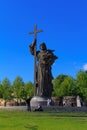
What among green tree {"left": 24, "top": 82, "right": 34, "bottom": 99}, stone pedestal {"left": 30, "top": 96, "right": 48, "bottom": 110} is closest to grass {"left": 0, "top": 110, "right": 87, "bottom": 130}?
stone pedestal {"left": 30, "top": 96, "right": 48, "bottom": 110}

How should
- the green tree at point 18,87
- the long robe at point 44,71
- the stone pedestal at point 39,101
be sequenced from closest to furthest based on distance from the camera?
the stone pedestal at point 39,101 < the long robe at point 44,71 < the green tree at point 18,87

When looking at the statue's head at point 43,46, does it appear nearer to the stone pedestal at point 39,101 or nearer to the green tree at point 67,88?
the stone pedestal at point 39,101

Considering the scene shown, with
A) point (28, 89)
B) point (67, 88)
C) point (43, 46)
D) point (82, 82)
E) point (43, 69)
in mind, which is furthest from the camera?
point (28, 89)

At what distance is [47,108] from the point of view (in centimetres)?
4244

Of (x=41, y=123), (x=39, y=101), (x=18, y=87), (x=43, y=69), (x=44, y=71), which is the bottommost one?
(x=41, y=123)

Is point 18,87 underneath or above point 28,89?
above

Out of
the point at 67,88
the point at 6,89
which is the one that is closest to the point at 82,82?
the point at 67,88

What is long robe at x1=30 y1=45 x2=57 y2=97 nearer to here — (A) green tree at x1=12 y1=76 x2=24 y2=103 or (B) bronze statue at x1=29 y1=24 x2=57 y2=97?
(B) bronze statue at x1=29 y1=24 x2=57 y2=97

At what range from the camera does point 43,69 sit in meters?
48.2

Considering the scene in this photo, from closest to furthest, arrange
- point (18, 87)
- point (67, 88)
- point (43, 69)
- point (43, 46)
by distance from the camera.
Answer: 1. point (43, 46)
2. point (43, 69)
3. point (67, 88)
4. point (18, 87)

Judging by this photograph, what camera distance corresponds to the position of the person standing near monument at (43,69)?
A: 156ft

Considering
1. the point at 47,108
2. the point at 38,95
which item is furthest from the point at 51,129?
the point at 38,95

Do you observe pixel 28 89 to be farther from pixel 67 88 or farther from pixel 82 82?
pixel 82 82

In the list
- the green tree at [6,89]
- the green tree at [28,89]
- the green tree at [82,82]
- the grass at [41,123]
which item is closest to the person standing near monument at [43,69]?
the grass at [41,123]
